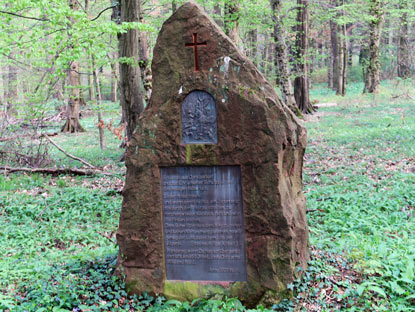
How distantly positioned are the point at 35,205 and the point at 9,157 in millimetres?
3920

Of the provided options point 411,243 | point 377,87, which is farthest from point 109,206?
point 377,87

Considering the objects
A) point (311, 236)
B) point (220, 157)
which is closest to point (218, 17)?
point (311, 236)

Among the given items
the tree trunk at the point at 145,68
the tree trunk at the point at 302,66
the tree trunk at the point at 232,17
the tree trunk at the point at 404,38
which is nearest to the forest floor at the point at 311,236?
the tree trunk at the point at 145,68

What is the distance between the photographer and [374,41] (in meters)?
21.8

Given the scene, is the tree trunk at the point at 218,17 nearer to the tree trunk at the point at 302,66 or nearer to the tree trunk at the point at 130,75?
the tree trunk at the point at 302,66

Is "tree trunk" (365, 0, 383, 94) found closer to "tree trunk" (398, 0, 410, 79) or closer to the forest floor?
"tree trunk" (398, 0, 410, 79)

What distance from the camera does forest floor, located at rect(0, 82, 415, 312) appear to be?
13.0 ft

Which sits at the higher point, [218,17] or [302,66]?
[218,17]

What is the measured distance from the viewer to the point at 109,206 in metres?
7.34

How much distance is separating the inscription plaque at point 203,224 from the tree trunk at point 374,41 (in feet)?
64.1

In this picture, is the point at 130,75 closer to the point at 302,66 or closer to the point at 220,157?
the point at 220,157

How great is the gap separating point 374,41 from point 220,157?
824 inches

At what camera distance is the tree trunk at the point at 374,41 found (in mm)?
20853

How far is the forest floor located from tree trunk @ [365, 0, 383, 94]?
36.4 ft
